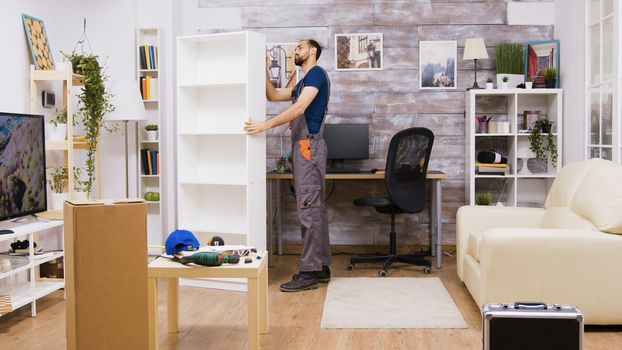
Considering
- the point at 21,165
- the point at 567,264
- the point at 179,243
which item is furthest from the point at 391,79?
the point at 179,243

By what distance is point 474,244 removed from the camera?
4477 mm

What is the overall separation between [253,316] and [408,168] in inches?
102

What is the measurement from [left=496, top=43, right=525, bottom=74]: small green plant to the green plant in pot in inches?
131

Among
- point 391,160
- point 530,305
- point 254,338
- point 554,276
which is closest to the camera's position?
point 530,305

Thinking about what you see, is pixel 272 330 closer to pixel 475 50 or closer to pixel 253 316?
pixel 253 316

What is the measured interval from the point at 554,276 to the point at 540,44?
303 centimetres

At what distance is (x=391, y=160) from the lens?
5.46m

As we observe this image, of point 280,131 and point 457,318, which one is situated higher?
point 280,131

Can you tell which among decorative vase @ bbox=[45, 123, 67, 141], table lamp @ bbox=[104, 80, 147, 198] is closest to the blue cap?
decorative vase @ bbox=[45, 123, 67, 141]

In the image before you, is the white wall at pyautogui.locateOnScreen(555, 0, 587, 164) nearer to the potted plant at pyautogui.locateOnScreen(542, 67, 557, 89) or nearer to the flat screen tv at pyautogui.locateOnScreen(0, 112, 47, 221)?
the potted plant at pyautogui.locateOnScreen(542, 67, 557, 89)

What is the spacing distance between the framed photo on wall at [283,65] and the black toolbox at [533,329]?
4.10 metres

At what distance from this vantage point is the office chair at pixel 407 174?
17.9ft

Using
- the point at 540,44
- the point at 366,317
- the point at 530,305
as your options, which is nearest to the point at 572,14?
the point at 540,44

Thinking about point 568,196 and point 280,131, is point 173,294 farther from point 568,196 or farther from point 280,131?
point 280,131
